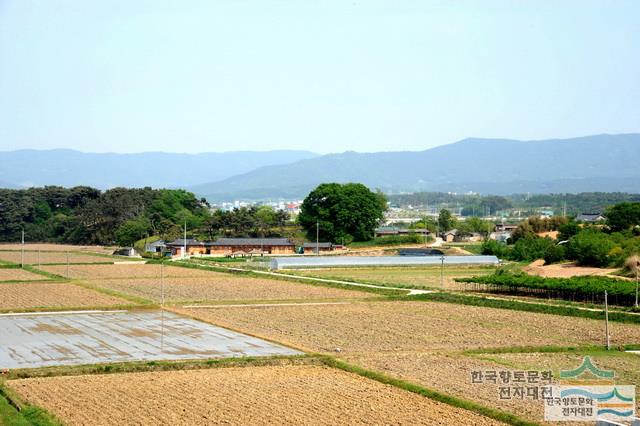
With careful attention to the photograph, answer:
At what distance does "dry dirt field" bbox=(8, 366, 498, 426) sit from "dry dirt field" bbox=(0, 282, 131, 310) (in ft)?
51.3

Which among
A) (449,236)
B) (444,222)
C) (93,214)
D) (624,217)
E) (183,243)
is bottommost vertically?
(449,236)

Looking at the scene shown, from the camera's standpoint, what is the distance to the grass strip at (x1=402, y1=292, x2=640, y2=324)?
30.8 m

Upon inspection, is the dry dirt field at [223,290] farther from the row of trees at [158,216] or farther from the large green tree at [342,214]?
the row of trees at [158,216]

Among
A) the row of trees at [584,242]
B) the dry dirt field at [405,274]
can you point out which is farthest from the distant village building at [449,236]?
the dry dirt field at [405,274]

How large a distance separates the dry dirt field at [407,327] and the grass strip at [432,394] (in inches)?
79.6

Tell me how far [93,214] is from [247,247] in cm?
2861

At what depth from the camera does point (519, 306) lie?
1347 inches

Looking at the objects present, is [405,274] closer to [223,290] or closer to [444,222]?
[223,290]

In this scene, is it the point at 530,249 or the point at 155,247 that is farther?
the point at 155,247

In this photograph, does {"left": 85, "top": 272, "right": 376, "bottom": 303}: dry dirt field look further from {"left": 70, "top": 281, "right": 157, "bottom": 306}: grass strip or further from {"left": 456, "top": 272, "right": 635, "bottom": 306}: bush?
{"left": 456, "top": 272, "right": 635, "bottom": 306}: bush

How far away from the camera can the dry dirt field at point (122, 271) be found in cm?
5050

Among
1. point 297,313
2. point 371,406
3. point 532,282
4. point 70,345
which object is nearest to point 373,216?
point 532,282

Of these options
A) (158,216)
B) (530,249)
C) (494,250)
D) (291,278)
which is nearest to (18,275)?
(291,278)

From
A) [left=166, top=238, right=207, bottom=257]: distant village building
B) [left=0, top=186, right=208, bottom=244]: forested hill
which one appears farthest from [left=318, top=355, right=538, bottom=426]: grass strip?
[left=0, top=186, right=208, bottom=244]: forested hill
